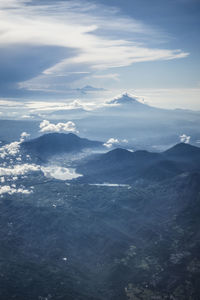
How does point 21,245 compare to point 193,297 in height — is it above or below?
below

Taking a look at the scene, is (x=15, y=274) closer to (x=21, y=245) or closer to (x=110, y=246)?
(x=21, y=245)

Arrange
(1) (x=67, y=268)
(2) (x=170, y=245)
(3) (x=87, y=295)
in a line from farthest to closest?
(2) (x=170, y=245)
(1) (x=67, y=268)
(3) (x=87, y=295)

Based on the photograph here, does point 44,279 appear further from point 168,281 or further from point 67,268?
point 168,281

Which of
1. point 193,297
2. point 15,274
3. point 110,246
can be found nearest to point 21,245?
point 15,274

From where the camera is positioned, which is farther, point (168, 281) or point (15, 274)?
point (15, 274)

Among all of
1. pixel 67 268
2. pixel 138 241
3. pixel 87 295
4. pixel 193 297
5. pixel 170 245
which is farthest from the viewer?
pixel 138 241

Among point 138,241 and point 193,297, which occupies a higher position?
point 193,297

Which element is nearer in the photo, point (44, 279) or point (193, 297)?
point (193, 297)

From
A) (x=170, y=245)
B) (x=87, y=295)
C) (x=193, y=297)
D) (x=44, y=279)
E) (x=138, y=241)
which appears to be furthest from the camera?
(x=138, y=241)

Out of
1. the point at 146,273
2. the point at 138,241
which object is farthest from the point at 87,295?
the point at 138,241
